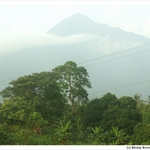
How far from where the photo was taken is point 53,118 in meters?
23.0

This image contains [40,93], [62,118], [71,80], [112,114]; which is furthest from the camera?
[71,80]

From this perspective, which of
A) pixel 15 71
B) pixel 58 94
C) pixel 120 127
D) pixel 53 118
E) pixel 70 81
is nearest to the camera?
pixel 120 127

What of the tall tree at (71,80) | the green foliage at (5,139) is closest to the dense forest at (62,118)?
the tall tree at (71,80)

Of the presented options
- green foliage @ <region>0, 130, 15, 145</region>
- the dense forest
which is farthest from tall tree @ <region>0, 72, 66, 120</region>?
green foliage @ <region>0, 130, 15, 145</region>

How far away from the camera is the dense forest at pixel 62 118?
1725cm

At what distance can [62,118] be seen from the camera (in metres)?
24.0

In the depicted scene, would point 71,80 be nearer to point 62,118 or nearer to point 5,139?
point 62,118

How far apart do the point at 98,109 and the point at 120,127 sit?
3.57m

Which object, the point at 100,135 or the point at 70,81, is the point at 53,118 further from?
the point at 70,81

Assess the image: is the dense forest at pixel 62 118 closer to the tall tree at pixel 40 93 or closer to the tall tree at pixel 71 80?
the tall tree at pixel 40 93

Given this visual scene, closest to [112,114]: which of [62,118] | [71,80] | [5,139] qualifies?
[62,118]

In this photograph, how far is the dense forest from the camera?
679 inches

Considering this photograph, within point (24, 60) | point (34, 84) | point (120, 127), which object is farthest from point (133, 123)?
point (24, 60)

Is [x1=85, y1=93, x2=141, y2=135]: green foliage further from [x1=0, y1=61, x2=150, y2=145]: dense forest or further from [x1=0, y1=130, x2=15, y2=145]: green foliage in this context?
[x1=0, y1=130, x2=15, y2=145]: green foliage
